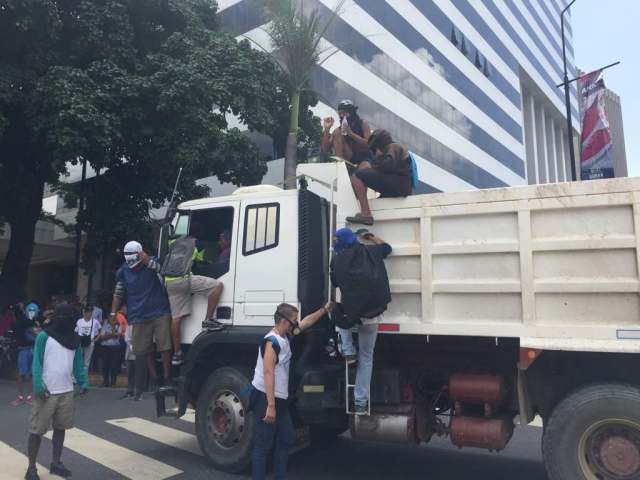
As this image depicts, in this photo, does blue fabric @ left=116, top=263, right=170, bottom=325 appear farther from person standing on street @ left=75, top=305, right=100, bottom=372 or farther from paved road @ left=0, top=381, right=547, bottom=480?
person standing on street @ left=75, top=305, right=100, bottom=372

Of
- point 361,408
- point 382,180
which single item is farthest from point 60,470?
point 382,180

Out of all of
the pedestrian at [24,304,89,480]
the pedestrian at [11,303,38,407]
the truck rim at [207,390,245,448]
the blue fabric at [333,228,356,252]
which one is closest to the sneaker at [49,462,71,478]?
the pedestrian at [24,304,89,480]

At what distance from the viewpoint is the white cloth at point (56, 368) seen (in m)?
5.48

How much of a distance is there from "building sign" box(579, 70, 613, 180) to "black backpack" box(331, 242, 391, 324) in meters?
10.7

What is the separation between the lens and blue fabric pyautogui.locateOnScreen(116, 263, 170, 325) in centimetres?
615

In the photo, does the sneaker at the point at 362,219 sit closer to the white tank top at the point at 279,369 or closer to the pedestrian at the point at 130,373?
the white tank top at the point at 279,369

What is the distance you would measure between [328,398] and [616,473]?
2469mm

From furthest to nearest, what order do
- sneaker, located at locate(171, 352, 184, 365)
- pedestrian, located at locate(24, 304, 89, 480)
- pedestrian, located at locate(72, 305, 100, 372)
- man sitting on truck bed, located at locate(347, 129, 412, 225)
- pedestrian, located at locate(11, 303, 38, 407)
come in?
1. pedestrian, located at locate(72, 305, 100, 372)
2. pedestrian, located at locate(11, 303, 38, 407)
3. sneaker, located at locate(171, 352, 184, 365)
4. pedestrian, located at locate(24, 304, 89, 480)
5. man sitting on truck bed, located at locate(347, 129, 412, 225)

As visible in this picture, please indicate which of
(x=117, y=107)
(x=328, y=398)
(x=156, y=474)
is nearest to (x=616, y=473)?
(x=328, y=398)

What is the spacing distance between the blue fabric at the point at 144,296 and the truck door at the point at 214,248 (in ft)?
1.21

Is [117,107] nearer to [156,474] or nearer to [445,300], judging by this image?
[156,474]

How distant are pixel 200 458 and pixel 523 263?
4.22 m

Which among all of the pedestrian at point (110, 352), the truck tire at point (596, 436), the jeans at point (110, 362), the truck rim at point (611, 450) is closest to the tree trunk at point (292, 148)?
the pedestrian at point (110, 352)

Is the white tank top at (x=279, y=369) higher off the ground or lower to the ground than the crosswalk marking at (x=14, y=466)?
higher
